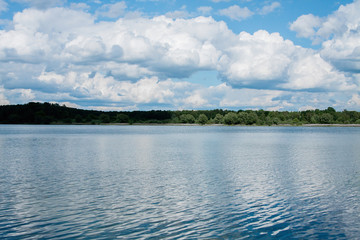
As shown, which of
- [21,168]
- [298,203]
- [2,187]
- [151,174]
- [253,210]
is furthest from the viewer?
[21,168]

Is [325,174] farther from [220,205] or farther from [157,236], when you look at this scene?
[157,236]

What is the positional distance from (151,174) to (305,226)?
13.4 metres

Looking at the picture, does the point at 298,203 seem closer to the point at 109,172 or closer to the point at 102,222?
the point at 102,222

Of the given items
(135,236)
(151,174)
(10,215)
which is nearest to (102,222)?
(135,236)

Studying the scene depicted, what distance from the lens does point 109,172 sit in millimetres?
25062

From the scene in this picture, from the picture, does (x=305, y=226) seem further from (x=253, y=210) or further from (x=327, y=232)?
(x=253, y=210)

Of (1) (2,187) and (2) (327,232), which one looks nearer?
(2) (327,232)

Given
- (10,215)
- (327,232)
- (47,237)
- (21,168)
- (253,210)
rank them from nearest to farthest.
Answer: (47,237) < (327,232) < (10,215) < (253,210) < (21,168)

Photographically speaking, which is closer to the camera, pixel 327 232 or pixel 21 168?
pixel 327 232

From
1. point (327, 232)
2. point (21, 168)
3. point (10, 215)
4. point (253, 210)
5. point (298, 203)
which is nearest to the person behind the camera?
point (327, 232)

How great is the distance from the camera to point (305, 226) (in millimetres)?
12609

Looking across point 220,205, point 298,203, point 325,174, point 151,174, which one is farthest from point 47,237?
point 325,174

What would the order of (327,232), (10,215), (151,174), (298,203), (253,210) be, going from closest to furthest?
(327,232) < (10,215) < (253,210) < (298,203) < (151,174)

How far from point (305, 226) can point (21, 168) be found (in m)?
22.2
